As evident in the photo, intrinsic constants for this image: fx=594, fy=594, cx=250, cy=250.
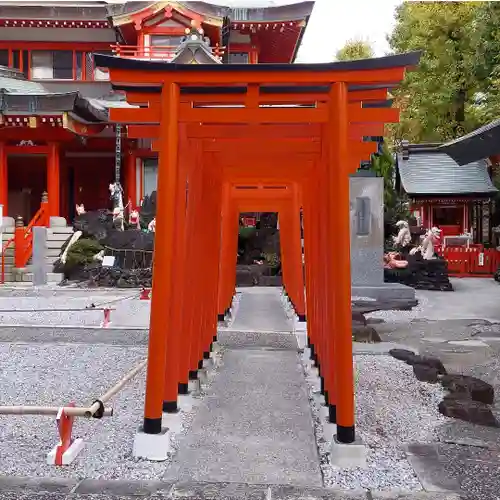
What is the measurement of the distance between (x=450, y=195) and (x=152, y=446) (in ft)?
71.5

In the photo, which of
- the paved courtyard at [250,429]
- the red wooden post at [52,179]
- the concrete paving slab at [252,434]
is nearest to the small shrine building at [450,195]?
the red wooden post at [52,179]

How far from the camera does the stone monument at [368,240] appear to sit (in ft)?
42.8

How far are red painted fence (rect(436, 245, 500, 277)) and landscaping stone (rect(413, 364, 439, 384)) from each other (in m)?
15.0

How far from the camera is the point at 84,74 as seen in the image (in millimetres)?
22672

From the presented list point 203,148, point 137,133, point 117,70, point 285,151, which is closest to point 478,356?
point 285,151

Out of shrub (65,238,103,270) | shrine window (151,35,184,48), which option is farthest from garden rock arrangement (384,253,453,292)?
shrine window (151,35,184,48)

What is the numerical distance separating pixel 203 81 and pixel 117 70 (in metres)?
0.57

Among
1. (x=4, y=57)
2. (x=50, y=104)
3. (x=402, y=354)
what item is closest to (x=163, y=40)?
(x=50, y=104)

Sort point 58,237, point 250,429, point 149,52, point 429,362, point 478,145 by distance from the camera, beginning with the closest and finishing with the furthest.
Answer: point 250,429
point 429,362
point 478,145
point 58,237
point 149,52

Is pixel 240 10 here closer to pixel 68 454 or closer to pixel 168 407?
pixel 168 407

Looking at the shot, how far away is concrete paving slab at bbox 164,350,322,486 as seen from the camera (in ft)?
12.4

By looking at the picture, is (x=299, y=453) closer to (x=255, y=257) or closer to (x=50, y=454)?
(x=50, y=454)

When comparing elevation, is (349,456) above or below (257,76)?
below

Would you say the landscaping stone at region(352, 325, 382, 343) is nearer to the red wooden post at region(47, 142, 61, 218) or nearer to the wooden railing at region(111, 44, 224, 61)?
the red wooden post at region(47, 142, 61, 218)
